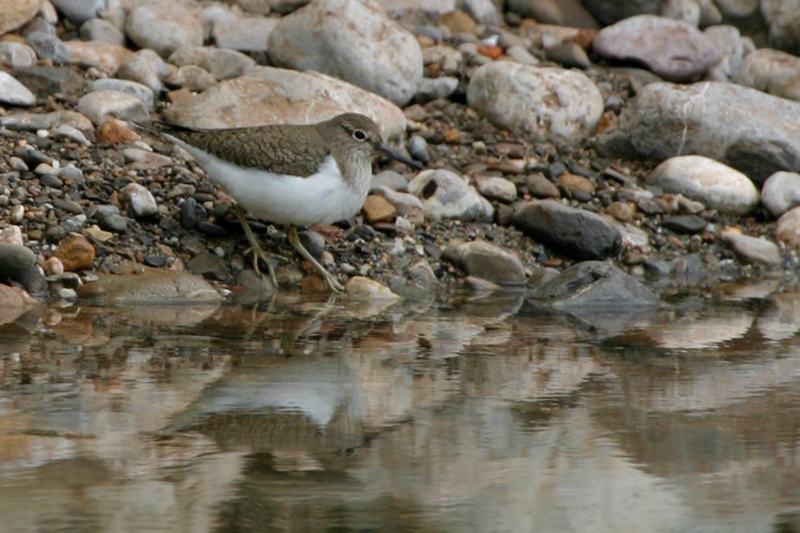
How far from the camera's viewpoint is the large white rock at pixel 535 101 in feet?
30.4

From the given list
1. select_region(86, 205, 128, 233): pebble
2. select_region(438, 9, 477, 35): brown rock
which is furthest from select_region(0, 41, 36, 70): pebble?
select_region(438, 9, 477, 35): brown rock

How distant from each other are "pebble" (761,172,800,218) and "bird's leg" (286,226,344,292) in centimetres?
375

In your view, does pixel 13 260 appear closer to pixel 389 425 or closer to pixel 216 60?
pixel 389 425

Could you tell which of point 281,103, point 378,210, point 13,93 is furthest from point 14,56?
point 378,210

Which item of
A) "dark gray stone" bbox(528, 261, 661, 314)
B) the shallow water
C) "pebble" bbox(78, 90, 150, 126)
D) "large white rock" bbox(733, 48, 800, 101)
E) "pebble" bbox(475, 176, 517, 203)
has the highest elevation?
"large white rock" bbox(733, 48, 800, 101)

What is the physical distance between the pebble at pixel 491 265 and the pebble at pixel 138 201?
6.49ft

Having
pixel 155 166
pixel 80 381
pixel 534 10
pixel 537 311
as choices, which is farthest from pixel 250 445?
pixel 534 10

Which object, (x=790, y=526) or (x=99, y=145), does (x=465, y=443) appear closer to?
(x=790, y=526)

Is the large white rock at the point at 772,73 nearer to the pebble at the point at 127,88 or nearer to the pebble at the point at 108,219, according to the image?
the pebble at the point at 127,88

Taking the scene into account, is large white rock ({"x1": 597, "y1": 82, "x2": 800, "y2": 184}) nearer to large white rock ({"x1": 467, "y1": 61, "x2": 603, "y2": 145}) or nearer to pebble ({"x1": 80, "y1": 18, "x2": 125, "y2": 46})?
large white rock ({"x1": 467, "y1": 61, "x2": 603, "y2": 145})

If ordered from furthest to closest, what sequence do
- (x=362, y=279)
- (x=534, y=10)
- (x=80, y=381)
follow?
(x=534, y=10), (x=362, y=279), (x=80, y=381)

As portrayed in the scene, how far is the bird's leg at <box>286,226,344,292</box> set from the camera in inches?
273

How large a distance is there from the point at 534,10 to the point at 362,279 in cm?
513

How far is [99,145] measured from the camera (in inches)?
304
